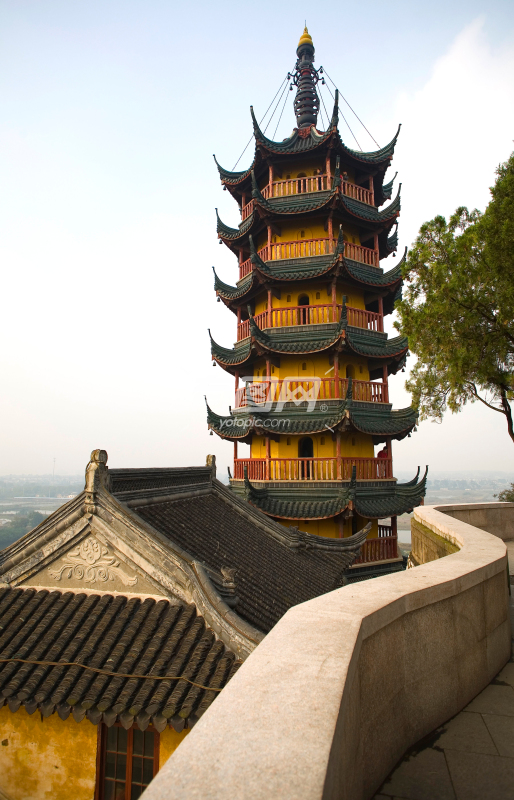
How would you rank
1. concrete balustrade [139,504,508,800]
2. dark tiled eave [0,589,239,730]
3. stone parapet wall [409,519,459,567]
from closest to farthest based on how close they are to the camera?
concrete balustrade [139,504,508,800] < dark tiled eave [0,589,239,730] < stone parapet wall [409,519,459,567]

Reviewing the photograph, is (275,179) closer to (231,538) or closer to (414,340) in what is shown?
(414,340)

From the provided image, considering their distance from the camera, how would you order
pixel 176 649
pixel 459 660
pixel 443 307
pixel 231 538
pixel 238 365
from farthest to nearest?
pixel 238 365
pixel 443 307
pixel 231 538
pixel 176 649
pixel 459 660

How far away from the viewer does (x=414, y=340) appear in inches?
440

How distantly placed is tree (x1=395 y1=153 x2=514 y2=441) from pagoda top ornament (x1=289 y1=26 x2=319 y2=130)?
16.0 meters

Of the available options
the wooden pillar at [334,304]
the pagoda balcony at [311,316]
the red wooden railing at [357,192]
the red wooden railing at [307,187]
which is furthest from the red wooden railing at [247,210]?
the wooden pillar at [334,304]

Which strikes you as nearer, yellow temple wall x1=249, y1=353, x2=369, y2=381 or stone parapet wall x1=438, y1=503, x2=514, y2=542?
stone parapet wall x1=438, y1=503, x2=514, y2=542

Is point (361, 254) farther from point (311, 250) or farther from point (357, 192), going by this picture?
point (357, 192)

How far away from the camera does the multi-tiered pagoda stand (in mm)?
16516

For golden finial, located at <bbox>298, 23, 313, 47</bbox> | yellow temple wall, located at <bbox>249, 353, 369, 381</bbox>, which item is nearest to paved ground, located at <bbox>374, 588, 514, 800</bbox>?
yellow temple wall, located at <bbox>249, 353, 369, 381</bbox>

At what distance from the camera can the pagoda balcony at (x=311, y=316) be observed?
57.4 ft

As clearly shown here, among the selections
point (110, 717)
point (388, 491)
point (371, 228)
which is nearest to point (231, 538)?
point (110, 717)

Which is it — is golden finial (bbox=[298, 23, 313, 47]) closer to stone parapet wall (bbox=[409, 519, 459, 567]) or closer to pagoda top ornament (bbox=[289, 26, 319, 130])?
pagoda top ornament (bbox=[289, 26, 319, 130])

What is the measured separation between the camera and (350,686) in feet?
6.97

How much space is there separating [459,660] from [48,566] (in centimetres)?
541
